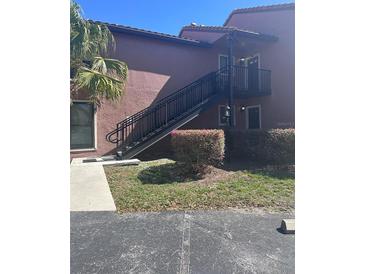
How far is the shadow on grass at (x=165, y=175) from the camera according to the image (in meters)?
6.13

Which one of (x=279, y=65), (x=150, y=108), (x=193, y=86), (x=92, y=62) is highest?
(x=279, y=65)

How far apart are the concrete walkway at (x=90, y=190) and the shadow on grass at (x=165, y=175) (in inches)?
43.1

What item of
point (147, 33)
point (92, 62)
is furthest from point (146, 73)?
point (92, 62)

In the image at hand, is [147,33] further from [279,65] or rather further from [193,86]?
[279,65]

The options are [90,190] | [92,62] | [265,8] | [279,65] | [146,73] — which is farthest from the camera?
[265,8]

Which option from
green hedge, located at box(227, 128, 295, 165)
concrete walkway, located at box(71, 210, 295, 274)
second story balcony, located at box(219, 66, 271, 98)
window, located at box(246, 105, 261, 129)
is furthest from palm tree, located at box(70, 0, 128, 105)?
window, located at box(246, 105, 261, 129)

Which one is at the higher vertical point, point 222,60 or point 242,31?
point 242,31

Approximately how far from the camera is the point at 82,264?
2471 millimetres

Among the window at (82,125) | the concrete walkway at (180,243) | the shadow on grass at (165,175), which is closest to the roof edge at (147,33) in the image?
the window at (82,125)

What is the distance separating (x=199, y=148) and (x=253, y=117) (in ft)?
23.8

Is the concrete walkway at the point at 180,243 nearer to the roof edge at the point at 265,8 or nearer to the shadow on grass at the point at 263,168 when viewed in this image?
the shadow on grass at the point at 263,168

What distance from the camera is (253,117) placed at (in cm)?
1258
